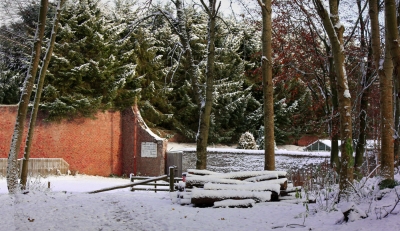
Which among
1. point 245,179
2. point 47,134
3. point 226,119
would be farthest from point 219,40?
point 245,179

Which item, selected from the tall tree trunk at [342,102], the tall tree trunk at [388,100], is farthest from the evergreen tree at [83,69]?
the tall tree trunk at [388,100]

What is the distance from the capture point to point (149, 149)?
85.9ft

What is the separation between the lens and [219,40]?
116ft

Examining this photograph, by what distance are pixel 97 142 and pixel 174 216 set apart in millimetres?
18916

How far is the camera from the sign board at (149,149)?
1024 inches

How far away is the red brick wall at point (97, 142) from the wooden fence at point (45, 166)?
101 centimetres

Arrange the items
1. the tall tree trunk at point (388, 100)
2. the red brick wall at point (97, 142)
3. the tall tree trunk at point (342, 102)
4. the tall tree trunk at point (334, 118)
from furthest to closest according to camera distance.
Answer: the red brick wall at point (97, 142) → the tall tree trunk at point (334, 118) → the tall tree trunk at point (342, 102) → the tall tree trunk at point (388, 100)

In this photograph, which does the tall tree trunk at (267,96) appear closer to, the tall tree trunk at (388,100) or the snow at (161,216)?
the snow at (161,216)

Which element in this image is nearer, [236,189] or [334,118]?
[236,189]

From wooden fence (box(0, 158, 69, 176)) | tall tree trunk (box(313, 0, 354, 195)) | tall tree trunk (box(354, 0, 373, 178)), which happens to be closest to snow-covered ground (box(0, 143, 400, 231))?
tall tree trunk (box(313, 0, 354, 195))

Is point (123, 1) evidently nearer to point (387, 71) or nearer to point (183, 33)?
point (183, 33)

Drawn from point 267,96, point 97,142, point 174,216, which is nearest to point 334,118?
point 267,96

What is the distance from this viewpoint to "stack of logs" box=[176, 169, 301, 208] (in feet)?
31.0

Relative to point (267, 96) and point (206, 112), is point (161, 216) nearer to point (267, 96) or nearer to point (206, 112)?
point (267, 96)
